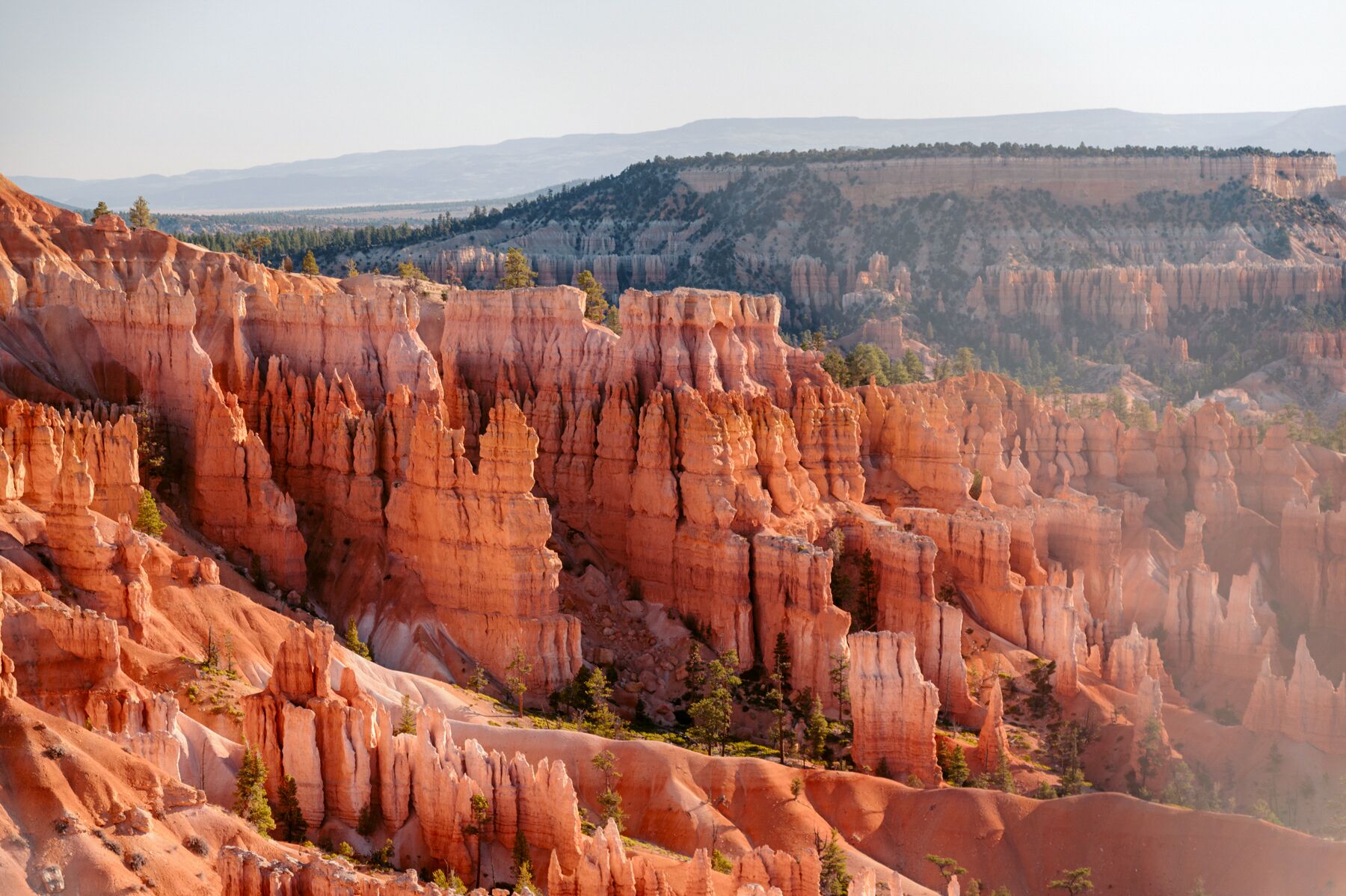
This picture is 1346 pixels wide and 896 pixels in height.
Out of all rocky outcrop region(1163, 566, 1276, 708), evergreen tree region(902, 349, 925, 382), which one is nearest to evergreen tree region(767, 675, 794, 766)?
rocky outcrop region(1163, 566, 1276, 708)

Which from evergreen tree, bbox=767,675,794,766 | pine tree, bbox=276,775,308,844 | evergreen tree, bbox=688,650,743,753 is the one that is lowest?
evergreen tree, bbox=767,675,794,766

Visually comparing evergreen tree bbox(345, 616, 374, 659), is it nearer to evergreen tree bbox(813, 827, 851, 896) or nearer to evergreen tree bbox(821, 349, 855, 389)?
evergreen tree bbox(813, 827, 851, 896)

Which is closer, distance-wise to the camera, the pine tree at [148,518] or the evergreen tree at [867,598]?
the pine tree at [148,518]

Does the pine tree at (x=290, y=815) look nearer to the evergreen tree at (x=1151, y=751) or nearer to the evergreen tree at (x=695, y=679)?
the evergreen tree at (x=695, y=679)

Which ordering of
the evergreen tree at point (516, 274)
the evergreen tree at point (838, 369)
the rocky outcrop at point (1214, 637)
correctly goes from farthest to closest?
the evergreen tree at point (516, 274), the evergreen tree at point (838, 369), the rocky outcrop at point (1214, 637)

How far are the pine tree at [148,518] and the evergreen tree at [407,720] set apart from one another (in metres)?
10.6

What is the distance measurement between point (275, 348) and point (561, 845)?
3269cm

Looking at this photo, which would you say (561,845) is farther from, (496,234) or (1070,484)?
(496,234)

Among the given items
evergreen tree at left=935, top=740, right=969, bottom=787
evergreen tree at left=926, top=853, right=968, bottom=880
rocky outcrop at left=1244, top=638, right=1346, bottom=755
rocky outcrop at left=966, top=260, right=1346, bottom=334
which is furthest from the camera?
rocky outcrop at left=966, top=260, right=1346, bottom=334

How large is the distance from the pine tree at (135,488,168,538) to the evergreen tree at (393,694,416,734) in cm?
1057

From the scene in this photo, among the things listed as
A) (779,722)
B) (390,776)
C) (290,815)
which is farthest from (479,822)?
(779,722)

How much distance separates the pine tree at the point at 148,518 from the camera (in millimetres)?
53281

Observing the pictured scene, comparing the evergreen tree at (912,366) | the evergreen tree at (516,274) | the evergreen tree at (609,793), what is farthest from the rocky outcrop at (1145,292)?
the evergreen tree at (609,793)

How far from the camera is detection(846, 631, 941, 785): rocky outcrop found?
54.2 metres
